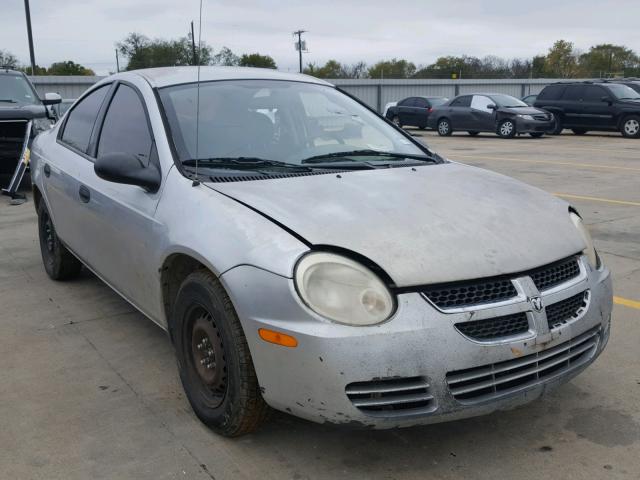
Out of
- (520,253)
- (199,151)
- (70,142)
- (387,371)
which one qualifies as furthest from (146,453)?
(70,142)

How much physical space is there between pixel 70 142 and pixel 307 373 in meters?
2.98

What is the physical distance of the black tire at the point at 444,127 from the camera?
72.5 feet

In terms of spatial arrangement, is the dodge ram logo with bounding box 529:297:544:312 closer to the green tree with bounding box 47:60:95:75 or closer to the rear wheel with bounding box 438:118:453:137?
the rear wheel with bounding box 438:118:453:137

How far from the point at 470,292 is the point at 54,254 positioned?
12.2 ft

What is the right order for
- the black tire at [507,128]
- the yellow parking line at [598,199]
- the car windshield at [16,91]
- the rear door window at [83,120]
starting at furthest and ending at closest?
the black tire at [507,128] → the car windshield at [16,91] → the yellow parking line at [598,199] → the rear door window at [83,120]

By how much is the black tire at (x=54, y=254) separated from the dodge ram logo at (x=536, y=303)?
3.59 m

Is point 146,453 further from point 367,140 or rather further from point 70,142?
point 70,142

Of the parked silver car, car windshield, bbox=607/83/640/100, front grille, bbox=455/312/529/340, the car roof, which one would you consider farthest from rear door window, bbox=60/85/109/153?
car windshield, bbox=607/83/640/100

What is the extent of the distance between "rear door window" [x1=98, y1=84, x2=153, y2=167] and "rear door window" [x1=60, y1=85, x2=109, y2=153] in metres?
0.26

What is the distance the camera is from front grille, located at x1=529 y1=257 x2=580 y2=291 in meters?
2.53

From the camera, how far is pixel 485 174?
3.44m

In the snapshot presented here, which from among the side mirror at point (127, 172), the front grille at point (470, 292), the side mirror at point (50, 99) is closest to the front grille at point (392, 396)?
the front grille at point (470, 292)

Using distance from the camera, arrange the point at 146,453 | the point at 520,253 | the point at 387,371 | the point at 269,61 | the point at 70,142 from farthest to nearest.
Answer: the point at 269,61 → the point at 70,142 → the point at 146,453 → the point at 520,253 → the point at 387,371

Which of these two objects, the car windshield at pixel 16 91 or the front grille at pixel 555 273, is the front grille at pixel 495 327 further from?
the car windshield at pixel 16 91
